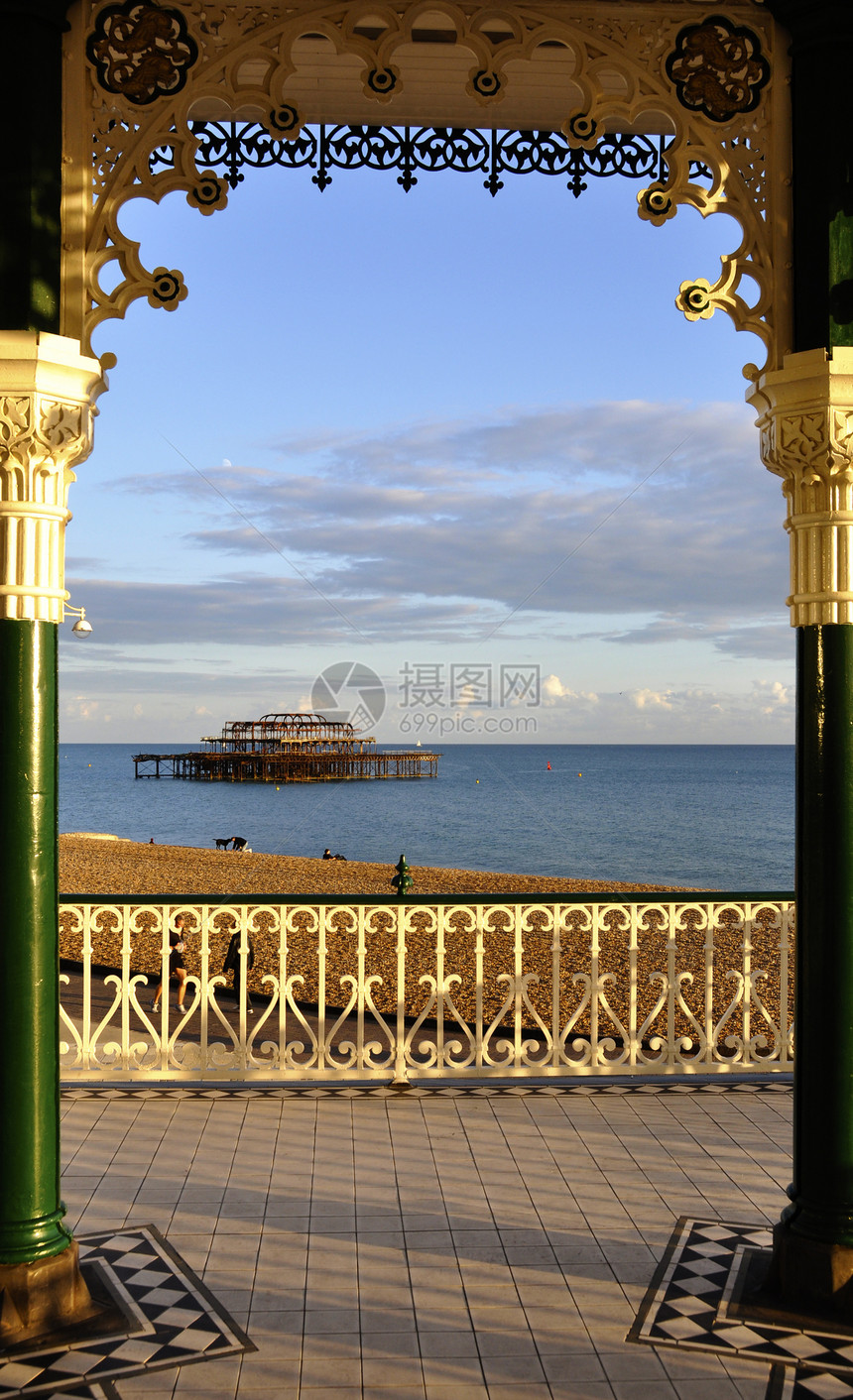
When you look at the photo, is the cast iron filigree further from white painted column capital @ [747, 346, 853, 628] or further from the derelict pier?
the derelict pier

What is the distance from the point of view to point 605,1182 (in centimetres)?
372

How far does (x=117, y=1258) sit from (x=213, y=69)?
362 cm

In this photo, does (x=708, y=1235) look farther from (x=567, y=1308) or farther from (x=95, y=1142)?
(x=95, y=1142)

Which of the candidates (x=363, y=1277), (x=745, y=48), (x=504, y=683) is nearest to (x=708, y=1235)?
(x=363, y=1277)

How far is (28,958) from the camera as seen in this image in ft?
9.22

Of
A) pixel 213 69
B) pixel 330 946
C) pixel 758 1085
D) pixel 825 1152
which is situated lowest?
pixel 330 946

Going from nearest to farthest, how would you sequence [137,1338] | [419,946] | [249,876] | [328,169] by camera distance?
1. [137,1338]
2. [328,169]
3. [419,946]
4. [249,876]

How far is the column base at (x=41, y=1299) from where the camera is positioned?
269cm

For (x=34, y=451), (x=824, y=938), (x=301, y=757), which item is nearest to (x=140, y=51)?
(x=34, y=451)

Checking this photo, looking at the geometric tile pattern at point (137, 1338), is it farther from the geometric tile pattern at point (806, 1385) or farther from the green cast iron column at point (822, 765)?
the green cast iron column at point (822, 765)

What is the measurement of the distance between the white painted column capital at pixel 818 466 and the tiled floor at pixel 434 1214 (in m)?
2.07

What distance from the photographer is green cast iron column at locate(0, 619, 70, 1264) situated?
2.77 metres

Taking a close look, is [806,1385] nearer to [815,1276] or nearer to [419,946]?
[815,1276]

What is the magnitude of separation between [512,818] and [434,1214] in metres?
53.4
